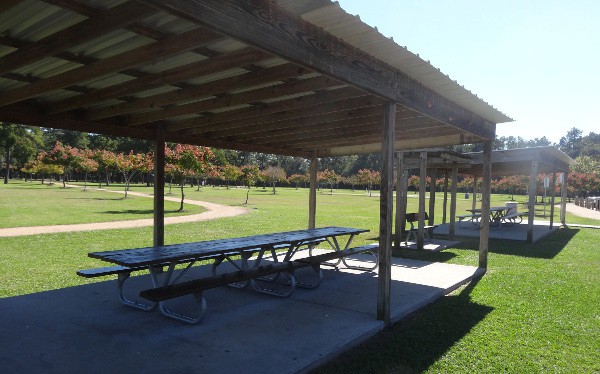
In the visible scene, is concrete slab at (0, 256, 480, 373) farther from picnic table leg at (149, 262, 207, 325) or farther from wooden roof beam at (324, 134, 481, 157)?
wooden roof beam at (324, 134, 481, 157)

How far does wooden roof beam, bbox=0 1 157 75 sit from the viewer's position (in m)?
2.53

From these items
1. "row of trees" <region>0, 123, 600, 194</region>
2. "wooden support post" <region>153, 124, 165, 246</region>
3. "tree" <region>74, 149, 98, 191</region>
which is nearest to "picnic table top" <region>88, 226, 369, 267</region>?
"wooden support post" <region>153, 124, 165, 246</region>

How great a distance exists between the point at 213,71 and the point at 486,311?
453 cm

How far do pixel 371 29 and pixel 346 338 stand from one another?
114 inches

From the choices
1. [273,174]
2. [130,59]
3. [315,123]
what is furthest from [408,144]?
[273,174]

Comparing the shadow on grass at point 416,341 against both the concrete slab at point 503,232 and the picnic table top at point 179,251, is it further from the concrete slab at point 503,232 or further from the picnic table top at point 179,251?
the concrete slab at point 503,232

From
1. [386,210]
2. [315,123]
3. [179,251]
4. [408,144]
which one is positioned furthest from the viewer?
[408,144]

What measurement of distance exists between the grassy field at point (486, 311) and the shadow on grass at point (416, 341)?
Answer: 0.01 meters

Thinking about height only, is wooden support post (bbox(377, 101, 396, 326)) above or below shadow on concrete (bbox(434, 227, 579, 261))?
above

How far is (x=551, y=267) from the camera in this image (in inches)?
339

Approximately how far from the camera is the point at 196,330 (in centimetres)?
429

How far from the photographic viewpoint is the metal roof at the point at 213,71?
282 cm

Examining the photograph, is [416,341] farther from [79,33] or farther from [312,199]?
[312,199]

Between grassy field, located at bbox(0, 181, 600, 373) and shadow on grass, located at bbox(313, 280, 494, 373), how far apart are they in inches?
0.4
